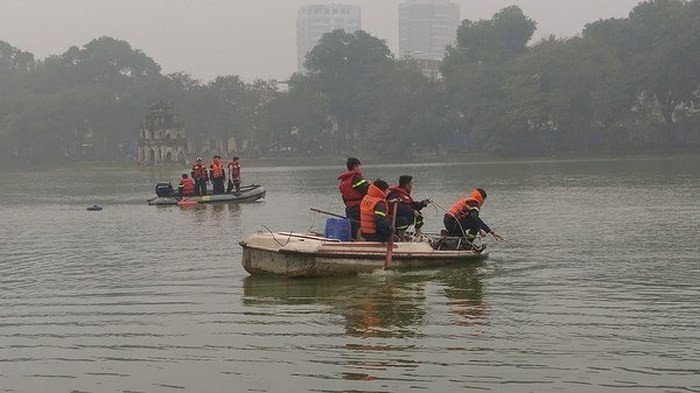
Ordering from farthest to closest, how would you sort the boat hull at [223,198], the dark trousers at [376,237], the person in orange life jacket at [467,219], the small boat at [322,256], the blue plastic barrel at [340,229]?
the boat hull at [223,198]
the person in orange life jacket at [467,219]
the blue plastic barrel at [340,229]
the dark trousers at [376,237]
the small boat at [322,256]

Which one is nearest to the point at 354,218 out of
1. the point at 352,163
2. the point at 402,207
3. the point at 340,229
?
the point at 340,229

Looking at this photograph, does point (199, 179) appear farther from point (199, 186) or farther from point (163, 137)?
point (163, 137)

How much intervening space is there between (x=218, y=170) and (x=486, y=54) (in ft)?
235

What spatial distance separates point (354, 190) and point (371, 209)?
108 centimetres

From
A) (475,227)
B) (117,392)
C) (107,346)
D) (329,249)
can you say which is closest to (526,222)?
(475,227)

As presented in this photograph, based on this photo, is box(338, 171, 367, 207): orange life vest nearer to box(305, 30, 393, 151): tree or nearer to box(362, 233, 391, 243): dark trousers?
box(362, 233, 391, 243): dark trousers

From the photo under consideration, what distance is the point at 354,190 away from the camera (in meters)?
17.1

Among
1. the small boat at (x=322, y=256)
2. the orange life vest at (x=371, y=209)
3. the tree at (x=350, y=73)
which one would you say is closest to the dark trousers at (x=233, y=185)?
the small boat at (x=322, y=256)

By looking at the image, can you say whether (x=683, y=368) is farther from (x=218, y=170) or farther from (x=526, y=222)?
(x=218, y=170)

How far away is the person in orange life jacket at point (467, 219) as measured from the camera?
694 inches

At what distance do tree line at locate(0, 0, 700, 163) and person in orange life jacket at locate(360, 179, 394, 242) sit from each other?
71.8 meters

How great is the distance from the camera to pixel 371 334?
11.6 m

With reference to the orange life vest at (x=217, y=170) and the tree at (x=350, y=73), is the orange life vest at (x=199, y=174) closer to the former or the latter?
the orange life vest at (x=217, y=170)

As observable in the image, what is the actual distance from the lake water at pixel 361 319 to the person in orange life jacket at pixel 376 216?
787 millimetres
